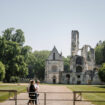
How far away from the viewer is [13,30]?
257 ft

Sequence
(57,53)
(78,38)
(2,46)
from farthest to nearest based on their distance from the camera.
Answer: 1. (78,38)
2. (57,53)
3. (2,46)

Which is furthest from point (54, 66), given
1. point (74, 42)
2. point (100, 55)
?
point (100, 55)

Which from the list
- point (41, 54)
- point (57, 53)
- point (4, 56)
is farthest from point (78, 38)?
point (41, 54)

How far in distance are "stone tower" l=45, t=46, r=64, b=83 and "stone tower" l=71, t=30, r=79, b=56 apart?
5466mm

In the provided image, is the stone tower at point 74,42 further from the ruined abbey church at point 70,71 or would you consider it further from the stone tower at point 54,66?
the stone tower at point 54,66

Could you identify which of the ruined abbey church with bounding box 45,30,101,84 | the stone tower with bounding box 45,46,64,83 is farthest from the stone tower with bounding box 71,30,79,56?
the stone tower with bounding box 45,46,64,83

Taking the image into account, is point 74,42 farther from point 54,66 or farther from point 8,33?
point 8,33

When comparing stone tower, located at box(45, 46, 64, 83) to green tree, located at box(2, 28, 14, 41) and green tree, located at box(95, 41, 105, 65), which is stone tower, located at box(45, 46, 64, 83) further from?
green tree, located at box(95, 41, 105, 65)

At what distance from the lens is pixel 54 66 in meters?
80.9

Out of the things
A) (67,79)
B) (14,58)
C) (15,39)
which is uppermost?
(15,39)

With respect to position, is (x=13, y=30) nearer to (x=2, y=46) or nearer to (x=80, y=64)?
(x=2, y=46)

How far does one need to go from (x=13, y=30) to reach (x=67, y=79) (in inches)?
892

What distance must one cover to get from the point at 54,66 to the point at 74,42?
Result: 11.0 meters

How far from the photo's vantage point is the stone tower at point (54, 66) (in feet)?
263
